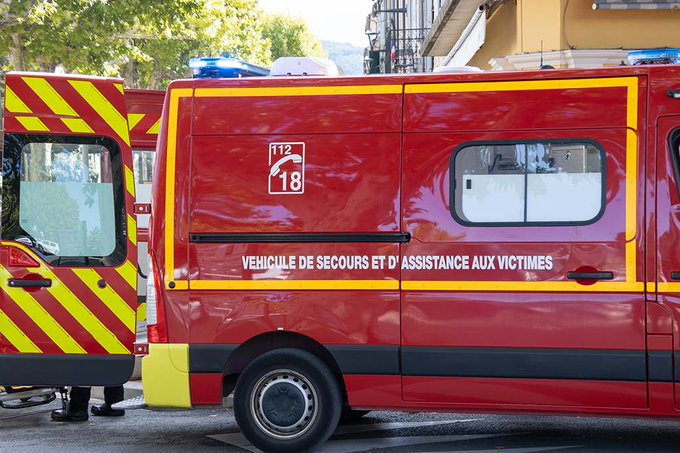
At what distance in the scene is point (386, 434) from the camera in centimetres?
828

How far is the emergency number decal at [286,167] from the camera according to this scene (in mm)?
7418

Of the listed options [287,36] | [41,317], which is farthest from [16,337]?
[287,36]

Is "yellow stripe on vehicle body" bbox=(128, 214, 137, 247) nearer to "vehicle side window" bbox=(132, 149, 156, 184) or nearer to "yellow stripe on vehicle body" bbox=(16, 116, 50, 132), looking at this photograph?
Answer: "yellow stripe on vehicle body" bbox=(16, 116, 50, 132)

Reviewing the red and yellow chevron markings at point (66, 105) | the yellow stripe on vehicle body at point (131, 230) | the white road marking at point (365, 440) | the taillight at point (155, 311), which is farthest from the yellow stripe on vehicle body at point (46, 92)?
the white road marking at point (365, 440)

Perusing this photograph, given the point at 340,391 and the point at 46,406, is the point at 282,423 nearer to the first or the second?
the point at 340,391

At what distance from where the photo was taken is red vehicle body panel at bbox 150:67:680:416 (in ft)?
22.9

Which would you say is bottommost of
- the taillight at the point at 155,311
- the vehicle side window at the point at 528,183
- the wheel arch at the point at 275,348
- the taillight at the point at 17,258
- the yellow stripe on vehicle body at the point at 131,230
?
the wheel arch at the point at 275,348

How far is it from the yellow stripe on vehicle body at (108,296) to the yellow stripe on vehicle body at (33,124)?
3.50 ft

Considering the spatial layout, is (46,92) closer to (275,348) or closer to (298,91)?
(298,91)

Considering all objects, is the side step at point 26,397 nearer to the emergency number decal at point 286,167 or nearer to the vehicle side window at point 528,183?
the emergency number decal at point 286,167

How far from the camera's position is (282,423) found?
7.46 meters

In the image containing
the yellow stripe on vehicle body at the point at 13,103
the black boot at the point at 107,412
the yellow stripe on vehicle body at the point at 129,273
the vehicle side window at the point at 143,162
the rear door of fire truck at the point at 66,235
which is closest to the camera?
the rear door of fire truck at the point at 66,235

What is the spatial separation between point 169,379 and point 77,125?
2.11 metres

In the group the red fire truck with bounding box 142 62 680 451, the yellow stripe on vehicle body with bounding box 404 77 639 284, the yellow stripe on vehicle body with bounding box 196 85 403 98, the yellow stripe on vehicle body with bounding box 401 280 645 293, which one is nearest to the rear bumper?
the red fire truck with bounding box 142 62 680 451
